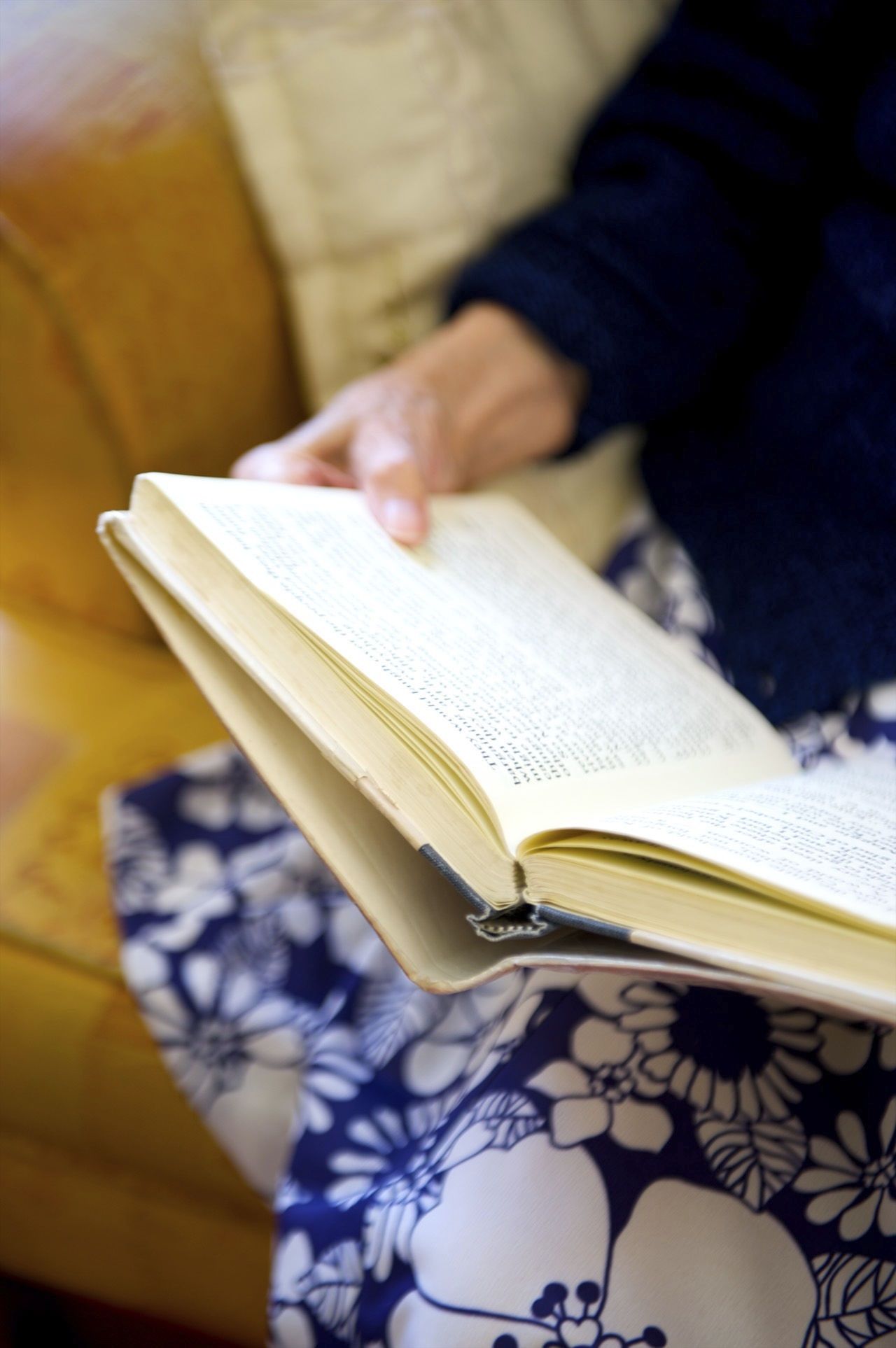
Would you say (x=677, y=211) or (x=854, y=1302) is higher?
(x=677, y=211)

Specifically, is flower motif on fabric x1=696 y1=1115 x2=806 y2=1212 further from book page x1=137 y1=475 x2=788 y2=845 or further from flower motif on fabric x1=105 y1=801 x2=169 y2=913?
flower motif on fabric x1=105 y1=801 x2=169 y2=913

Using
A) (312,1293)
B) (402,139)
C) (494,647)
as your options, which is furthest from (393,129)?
→ (312,1293)

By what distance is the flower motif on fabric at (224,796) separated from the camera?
0.62m

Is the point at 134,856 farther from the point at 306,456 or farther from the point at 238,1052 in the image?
the point at 306,456

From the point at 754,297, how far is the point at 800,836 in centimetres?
48

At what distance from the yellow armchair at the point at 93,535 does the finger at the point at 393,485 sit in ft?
0.49

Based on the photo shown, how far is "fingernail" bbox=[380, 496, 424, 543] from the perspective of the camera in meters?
0.49

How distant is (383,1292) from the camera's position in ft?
1.34

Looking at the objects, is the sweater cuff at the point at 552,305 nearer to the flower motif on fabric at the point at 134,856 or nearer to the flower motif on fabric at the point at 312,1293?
the flower motif on fabric at the point at 134,856

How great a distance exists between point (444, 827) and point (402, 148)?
1.60ft

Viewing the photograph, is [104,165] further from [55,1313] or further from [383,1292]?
[55,1313]

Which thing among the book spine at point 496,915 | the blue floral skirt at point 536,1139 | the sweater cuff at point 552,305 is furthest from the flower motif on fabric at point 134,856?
the sweater cuff at point 552,305

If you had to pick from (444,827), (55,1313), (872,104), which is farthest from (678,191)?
(55,1313)

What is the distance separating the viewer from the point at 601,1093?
42cm
